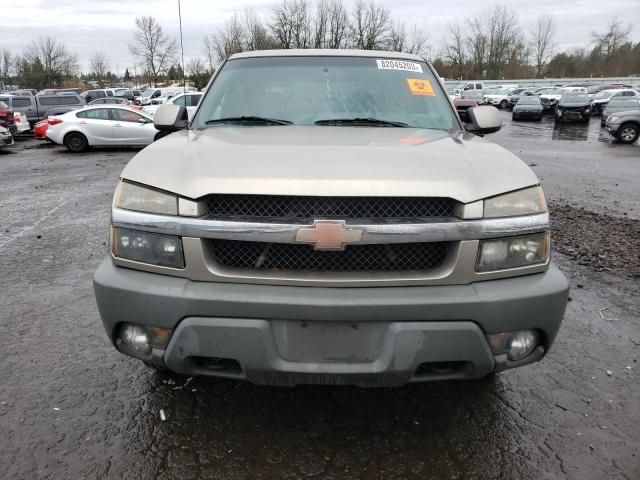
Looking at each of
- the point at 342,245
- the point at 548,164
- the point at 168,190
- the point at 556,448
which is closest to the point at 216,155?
the point at 168,190

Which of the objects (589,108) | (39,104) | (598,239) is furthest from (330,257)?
(589,108)

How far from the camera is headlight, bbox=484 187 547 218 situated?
2.21 m

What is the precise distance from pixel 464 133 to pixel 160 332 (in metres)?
2.14

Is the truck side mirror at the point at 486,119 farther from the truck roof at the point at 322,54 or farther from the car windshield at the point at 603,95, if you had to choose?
the car windshield at the point at 603,95

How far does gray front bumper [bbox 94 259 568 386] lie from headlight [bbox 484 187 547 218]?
1.00ft

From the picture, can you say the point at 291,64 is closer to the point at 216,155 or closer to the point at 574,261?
the point at 216,155

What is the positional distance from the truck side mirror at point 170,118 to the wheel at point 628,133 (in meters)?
19.6

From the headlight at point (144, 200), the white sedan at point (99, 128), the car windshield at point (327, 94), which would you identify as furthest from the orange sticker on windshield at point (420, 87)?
the white sedan at point (99, 128)

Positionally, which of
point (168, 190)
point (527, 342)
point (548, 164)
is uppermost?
point (168, 190)

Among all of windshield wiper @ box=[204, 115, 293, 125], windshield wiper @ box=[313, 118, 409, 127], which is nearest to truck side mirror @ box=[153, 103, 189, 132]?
windshield wiper @ box=[204, 115, 293, 125]

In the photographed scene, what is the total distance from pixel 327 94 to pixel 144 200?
1.67m

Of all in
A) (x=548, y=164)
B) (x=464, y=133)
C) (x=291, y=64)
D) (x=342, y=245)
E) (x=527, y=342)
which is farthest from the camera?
(x=548, y=164)

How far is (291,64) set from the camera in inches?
146

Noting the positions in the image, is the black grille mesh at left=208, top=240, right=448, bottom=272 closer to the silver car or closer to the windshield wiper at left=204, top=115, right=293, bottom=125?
the silver car
